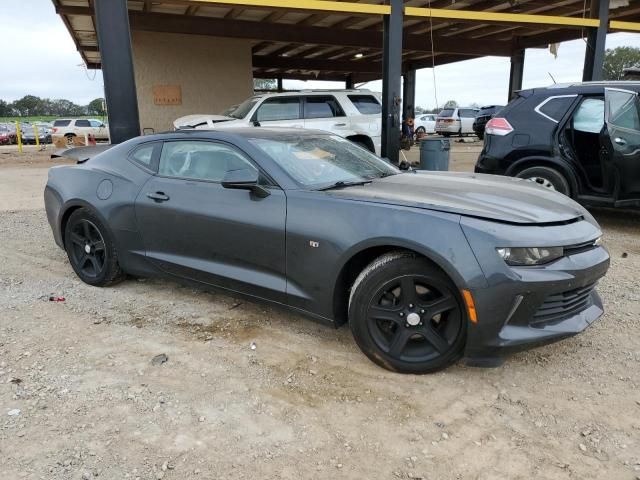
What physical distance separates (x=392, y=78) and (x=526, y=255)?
23.5 feet

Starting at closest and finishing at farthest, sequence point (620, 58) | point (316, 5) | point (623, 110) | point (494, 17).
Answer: point (623, 110), point (316, 5), point (494, 17), point (620, 58)

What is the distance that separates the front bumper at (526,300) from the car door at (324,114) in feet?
26.6

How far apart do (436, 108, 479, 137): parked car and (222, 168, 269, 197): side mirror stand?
26579 mm

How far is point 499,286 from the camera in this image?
8.27 feet

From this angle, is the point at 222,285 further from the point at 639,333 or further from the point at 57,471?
the point at 639,333

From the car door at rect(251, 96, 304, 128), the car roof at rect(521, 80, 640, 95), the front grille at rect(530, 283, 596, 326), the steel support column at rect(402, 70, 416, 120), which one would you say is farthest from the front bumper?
the steel support column at rect(402, 70, 416, 120)

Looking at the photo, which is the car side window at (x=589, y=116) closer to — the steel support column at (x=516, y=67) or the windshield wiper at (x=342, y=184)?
the windshield wiper at (x=342, y=184)

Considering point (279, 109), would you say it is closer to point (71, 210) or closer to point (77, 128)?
point (71, 210)

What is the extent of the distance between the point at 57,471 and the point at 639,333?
3550mm

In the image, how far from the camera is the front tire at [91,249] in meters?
4.14

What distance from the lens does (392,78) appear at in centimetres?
907

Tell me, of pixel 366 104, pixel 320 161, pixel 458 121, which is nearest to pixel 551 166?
pixel 320 161

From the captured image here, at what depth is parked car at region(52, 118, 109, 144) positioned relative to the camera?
976 inches

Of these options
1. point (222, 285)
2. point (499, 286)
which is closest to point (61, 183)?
point (222, 285)
